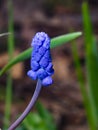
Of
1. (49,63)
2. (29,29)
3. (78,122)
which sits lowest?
(78,122)

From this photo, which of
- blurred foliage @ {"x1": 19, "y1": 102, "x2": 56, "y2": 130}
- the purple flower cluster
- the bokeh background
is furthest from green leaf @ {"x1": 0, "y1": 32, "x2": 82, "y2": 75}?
the bokeh background

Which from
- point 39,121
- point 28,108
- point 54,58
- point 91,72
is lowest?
point 54,58

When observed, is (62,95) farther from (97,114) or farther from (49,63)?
(49,63)

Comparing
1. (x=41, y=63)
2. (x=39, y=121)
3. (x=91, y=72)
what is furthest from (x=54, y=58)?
(x=41, y=63)

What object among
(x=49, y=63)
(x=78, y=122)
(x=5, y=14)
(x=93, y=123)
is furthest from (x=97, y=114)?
(x=5, y=14)

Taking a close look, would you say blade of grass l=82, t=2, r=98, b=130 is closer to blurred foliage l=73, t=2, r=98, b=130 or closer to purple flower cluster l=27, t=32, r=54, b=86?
blurred foliage l=73, t=2, r=98, b=130

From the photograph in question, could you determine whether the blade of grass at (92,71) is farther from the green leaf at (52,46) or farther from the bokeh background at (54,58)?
the green leaf at (52,46)

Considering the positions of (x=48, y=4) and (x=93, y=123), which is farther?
(x=48, y=4)

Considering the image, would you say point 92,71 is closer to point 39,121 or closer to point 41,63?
point 39,121

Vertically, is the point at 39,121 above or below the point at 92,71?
below
